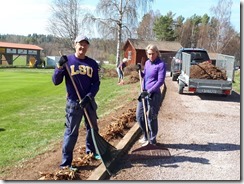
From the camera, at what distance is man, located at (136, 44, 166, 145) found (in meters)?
5.21

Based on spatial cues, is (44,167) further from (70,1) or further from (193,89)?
(193,89)

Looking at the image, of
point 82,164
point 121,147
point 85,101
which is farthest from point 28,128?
point 85,101

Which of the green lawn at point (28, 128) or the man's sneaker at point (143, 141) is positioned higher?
the man's sneaker at point (143, 141)

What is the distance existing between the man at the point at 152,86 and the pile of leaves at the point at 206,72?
625 cm

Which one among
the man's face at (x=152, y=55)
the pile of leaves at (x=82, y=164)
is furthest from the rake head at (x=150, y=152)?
the man's face at (x=152, y=55)

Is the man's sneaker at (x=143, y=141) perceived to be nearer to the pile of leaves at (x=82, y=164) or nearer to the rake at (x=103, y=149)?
the pile of leaves at (x=82, y=164)

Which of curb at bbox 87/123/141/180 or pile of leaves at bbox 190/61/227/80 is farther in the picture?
pile of leaves at bbox 190/61/227/80

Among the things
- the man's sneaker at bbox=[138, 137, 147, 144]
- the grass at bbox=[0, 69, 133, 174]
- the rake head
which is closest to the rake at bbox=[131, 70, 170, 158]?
the rake head

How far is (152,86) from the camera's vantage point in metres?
5.29

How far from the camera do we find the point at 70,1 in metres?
7.71

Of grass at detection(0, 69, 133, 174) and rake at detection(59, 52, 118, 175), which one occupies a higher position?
rake at detection(59, 52, 118, 175)

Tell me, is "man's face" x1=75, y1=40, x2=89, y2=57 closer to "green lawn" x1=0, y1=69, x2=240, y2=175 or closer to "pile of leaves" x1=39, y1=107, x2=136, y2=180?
"pile of leaves" x1=39, y1=107, x2=136, y2=180

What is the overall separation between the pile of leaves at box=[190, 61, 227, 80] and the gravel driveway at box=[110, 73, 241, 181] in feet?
5.56

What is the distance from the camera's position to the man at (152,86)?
521 cm
